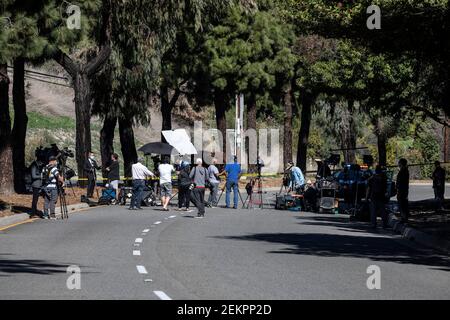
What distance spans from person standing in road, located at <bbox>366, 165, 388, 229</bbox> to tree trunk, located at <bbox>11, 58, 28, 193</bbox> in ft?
57.8

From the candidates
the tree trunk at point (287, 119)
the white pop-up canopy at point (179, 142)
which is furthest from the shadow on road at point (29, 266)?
the tree trunk at point (287, 119)

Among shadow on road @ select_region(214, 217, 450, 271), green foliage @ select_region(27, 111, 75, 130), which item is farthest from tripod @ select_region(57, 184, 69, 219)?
green foliage @ select_region(27, 111, 75, 130)

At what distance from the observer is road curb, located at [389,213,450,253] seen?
24016 mm

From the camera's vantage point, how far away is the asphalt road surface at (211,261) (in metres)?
15.3

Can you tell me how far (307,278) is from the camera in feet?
56.0

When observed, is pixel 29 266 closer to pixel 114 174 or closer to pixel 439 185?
pixel 114 174

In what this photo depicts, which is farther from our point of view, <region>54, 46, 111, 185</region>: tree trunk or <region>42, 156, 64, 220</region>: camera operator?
<region>54, 46, 111, 185</region>: tree trunk

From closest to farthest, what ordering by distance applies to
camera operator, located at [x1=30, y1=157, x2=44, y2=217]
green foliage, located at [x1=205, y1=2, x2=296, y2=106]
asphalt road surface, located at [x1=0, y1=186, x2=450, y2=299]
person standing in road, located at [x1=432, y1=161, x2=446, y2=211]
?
asphalt road surface, located at [x1=0, y1=186, x2=450, y2=299] < camera operator, located at [x1=30, y1=157, x2=44, y2=217] < person standing in road, located at [x1=432, y1=161, x2=446, y2=211] < green foliage, located at [x1=205, y1=2, x2=296, y2=106]

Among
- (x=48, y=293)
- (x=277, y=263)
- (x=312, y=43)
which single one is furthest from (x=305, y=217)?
(x=312, y=43)

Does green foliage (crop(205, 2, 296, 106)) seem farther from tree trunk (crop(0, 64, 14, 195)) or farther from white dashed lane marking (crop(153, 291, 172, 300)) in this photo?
white dashed lane marking (crop(153, 291, 172, 300))

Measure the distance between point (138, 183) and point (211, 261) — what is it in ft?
62.8

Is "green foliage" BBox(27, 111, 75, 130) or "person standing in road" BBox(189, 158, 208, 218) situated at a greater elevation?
"green foliage" BBox(27, 111, 75, 130)

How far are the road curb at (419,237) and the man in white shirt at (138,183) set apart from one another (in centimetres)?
994

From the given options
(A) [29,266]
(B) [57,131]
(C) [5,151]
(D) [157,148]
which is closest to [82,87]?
(C) [5,151]
